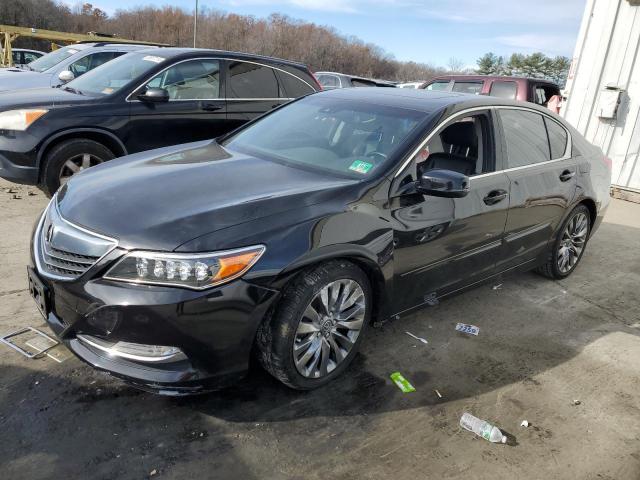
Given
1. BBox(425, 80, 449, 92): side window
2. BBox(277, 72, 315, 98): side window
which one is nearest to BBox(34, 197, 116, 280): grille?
BBox(277, 72, 315, 98): side window

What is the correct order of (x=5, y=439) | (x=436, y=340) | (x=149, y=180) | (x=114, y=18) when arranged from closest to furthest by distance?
(x=5, y=439)
(x=149, y=180)
(x=436, y=340)
(x=114, y=18)

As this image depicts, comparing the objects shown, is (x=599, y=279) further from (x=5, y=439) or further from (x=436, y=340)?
(x=5, y=439)

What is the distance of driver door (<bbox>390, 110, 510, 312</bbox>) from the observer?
9.97 feet

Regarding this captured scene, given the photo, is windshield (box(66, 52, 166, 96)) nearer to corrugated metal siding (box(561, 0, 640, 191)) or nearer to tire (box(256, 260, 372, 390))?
tire (box(256, 260, 372, 390))

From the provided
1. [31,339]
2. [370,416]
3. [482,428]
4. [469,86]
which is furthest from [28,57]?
[482,428]

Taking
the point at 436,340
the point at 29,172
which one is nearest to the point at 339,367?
the point at 436,340

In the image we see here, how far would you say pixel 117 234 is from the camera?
2350 mm

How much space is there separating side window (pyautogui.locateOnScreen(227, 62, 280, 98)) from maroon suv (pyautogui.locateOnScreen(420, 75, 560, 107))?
517 centimetres

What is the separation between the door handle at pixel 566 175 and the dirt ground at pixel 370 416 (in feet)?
4.23

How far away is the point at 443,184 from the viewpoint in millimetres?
2912

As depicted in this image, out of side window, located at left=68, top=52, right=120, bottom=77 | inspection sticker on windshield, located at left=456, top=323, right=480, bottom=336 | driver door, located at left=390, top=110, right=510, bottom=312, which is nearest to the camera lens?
driver door, located at left=390, top=110, right=510, bottom=312

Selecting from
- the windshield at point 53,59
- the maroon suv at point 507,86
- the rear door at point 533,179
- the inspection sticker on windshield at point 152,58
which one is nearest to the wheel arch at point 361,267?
the rear door at point 533,179

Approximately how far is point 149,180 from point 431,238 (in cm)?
170

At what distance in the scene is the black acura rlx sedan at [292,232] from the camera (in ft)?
7.50
